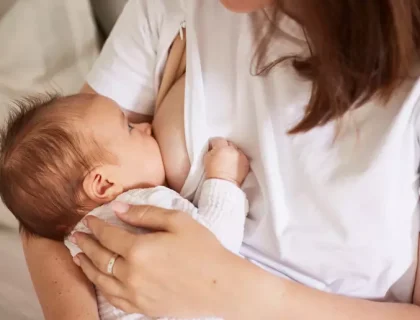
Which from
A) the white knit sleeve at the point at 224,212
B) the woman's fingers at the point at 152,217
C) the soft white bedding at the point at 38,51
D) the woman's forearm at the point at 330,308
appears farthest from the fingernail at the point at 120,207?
the soft white bedding at the point at 38,51

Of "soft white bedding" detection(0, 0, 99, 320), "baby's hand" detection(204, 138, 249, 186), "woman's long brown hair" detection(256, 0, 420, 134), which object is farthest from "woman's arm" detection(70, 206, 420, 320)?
"soft white bedding" detection(0, 0, 99, 320)

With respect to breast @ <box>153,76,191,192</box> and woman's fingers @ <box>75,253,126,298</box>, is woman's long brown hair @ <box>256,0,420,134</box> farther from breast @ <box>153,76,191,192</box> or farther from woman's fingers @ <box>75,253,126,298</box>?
woman's fingers @ <box>75,253,126,298</box>

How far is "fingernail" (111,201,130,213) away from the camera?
2.77 feet

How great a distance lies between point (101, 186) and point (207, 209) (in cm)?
18

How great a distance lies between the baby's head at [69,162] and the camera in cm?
90

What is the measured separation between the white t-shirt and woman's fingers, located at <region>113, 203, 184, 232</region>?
0.41ft

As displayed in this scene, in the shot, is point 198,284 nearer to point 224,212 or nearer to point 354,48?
point 224,212

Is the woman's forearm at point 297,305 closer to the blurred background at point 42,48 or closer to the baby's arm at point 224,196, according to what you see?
the baby's arm at point 224,196

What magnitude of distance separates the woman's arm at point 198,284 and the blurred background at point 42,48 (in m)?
0.65

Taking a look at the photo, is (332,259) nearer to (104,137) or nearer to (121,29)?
(104,137)

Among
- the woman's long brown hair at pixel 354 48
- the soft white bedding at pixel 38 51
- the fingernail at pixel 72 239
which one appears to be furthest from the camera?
the soft white bedding at pixel 38 51

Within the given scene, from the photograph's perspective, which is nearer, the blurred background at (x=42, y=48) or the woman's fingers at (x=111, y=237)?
the woman's fingers at (x=111, y=237)

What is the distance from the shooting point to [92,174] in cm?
91

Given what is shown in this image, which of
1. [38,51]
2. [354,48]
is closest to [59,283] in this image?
[354,48]
